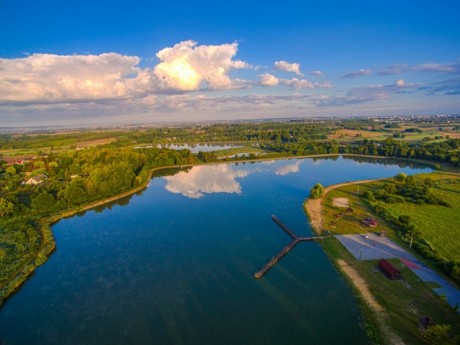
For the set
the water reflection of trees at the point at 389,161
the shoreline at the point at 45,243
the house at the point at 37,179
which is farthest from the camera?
the water reflection of trees at the point at 389,161

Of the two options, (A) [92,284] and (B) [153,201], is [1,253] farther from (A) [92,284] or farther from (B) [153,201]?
(B) [153,201]

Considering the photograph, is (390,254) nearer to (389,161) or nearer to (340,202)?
(340,202)

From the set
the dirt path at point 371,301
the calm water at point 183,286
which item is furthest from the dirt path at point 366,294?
the calm water at point 183,286

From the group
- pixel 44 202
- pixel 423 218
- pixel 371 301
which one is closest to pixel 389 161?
pixel 423 218

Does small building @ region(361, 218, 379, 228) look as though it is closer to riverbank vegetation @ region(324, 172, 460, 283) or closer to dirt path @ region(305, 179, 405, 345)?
riverbank vegetation @ region(324, 172, 460, 283)

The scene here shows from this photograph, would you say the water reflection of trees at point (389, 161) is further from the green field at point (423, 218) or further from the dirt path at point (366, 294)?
the dirt path at point (366, 294)

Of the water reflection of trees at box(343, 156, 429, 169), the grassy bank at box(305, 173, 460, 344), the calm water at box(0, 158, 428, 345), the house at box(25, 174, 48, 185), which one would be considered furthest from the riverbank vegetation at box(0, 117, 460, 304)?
the grassy bank at box(305, 173, 460, 344)
